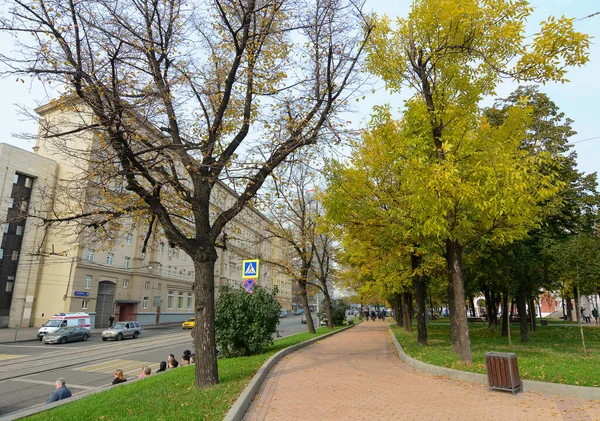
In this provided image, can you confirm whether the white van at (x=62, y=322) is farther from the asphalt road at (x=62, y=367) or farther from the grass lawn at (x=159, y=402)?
the grass lawn at (x=159, y=402)

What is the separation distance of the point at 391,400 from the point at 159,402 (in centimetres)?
413

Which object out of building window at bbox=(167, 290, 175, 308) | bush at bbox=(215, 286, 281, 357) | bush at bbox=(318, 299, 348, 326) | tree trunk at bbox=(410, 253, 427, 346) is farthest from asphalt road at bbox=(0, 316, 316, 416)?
building window at bbox=(167, 290, 175, 308)

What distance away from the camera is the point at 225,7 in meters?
9.39

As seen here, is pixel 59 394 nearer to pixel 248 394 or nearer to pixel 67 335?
pixel 248 394

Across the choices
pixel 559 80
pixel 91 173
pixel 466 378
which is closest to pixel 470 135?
pixel 559 80

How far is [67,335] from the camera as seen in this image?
25.9 metres

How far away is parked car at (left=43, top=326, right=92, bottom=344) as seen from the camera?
24.9 meters

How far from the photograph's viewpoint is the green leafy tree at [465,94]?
8289 millimetres

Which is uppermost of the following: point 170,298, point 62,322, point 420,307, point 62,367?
point 170,298

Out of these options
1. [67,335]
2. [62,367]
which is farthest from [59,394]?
[67,335]

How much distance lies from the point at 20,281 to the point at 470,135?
4080cm

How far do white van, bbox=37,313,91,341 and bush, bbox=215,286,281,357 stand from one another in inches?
791

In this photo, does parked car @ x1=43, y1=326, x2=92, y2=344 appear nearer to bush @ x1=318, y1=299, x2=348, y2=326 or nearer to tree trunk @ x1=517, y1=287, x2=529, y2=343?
bush @ x1=318, y1=299, x2=348, y2=326

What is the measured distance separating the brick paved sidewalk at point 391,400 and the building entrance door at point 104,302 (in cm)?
3594
